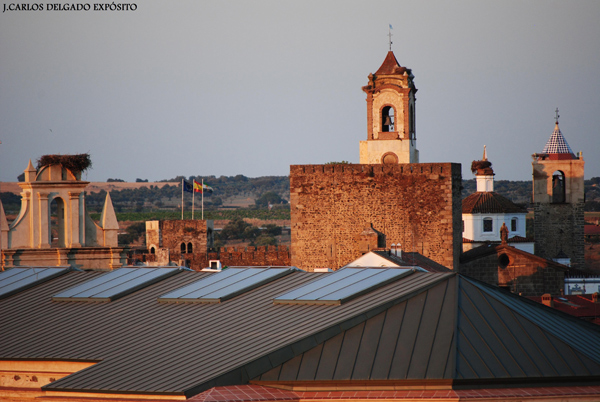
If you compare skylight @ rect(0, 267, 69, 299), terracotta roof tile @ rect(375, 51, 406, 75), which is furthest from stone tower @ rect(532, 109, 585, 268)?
skylight @ rect(0, 267, 69, 299)

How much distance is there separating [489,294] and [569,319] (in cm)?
135

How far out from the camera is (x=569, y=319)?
43.4ft

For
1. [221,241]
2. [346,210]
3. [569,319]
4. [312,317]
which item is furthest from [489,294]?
[221,241]

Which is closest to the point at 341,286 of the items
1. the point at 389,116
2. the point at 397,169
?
the point at 397,169

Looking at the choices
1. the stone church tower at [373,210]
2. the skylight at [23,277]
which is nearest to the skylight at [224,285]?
the skylight at [23,277]

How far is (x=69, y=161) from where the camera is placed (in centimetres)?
2462

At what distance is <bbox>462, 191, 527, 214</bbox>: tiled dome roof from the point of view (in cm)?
4862

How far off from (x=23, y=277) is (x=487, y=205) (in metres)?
34.0

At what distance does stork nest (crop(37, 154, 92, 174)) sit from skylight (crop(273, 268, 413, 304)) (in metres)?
11.5

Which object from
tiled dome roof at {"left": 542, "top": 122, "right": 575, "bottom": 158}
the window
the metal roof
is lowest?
the metal roof

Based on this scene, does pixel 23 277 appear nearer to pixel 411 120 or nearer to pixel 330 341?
pixel 330 341

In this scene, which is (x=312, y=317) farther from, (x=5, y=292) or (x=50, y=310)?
(x=5, y=292)

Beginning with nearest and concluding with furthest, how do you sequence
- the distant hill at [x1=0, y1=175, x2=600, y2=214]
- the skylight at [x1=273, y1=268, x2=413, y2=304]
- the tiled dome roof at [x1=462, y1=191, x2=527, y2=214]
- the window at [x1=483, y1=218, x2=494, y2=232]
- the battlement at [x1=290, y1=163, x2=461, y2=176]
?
the skylight at [x1=273, y1=268, x2=413, y2=304] → the battlement at [x1=290, y1=163, x2=461, y2=176] → the tiled dome roof at [x1=462, y1=191, x2=527, y2=214] → the window at [x1=483, y1=218, x2=494, y2=232] → the distant hill at [x1=0, y1=175, x2=600, y2=214]

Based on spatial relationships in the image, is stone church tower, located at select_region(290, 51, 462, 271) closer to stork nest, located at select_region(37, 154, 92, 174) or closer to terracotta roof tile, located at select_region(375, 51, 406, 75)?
terracotta roof tile, located at select_region(375, 51, 406, 75)
